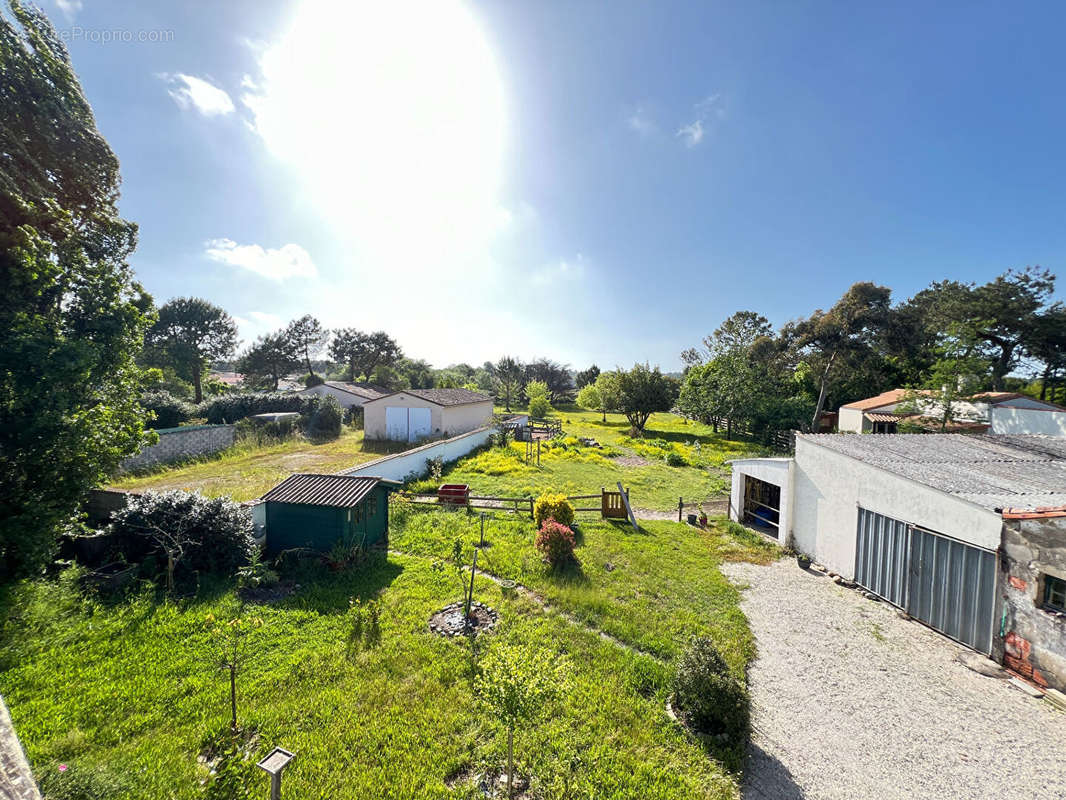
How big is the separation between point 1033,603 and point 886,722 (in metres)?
3.44

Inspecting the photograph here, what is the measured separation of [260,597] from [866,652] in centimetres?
1162

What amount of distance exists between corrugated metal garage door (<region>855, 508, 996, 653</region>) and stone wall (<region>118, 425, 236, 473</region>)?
26.2 metres

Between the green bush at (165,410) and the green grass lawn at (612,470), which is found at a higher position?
the green bush at (165,410)

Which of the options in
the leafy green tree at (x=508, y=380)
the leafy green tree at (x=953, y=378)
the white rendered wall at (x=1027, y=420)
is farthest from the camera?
the leafy green tree at (x=508, y=380)

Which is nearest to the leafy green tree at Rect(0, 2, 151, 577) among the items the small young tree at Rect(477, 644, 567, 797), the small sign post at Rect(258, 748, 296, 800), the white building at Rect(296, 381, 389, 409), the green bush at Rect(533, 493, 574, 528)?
the small sign post at Rect(258, 748, 296, 800)

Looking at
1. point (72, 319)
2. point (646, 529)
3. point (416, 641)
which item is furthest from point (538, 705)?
point (72, 319)

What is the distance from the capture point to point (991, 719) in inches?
218

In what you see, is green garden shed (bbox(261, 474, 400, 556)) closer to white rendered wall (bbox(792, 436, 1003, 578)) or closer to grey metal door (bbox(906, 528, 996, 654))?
white rendered wall (bbox(792, 436, 1003, 578))

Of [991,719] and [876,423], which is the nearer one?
[991,719]

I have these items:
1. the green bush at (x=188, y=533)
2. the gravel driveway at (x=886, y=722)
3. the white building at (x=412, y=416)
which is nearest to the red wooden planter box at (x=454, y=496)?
the green bush at (x=188, y=533)

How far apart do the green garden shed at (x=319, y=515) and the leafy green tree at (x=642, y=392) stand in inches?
1212

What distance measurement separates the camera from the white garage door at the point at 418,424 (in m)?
26.7

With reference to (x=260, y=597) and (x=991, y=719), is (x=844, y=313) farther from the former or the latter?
(x=260, y=597)

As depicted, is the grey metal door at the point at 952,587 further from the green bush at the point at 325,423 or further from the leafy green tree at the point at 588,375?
the leafy green tree at the point at 588,375
